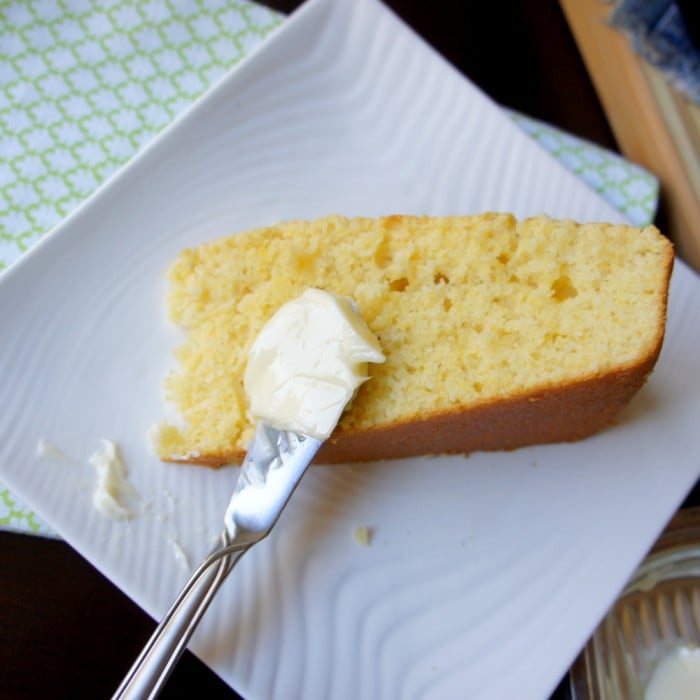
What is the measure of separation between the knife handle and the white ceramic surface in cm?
12

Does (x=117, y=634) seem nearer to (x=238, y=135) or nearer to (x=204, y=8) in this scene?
(x=238, y=135)

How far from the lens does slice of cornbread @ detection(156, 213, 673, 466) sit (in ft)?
4.30

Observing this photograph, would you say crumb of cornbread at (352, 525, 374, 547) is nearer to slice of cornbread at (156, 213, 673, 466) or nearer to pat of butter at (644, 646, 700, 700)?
slice of cornbread at (156, 213, 673, 466)

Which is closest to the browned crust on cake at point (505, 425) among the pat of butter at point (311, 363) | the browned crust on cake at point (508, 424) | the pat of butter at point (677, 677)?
the browned crust on cake at point (508, 424)

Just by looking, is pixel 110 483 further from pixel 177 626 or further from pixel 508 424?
pixel 508 424

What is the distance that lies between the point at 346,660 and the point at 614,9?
161 cm

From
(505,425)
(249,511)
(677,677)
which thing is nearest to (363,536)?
(249,511)

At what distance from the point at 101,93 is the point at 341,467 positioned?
105cm

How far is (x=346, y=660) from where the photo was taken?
1396 millimetres

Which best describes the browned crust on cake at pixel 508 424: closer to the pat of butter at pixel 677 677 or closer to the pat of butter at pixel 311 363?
the pat of butter at pixel 311 363

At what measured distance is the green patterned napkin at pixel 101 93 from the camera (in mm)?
1631

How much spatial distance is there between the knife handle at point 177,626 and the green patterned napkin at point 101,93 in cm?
82

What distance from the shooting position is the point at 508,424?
4.66 ft

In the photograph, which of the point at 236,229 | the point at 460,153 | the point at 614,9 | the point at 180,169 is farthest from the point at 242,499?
the point at 614,9
